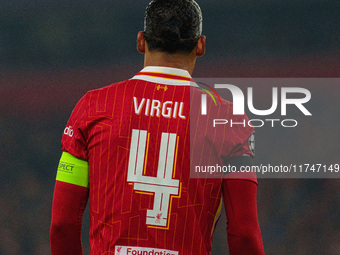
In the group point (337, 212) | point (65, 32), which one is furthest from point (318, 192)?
point (65, 32)

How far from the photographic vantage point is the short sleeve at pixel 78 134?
1.40 meters

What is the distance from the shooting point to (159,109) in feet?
4.52

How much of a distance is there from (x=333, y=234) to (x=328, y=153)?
87 centimetres

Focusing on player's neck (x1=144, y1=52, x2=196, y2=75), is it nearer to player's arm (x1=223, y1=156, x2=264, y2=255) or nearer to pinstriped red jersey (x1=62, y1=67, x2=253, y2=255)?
pinstriped red jersey (x1=62, y1=67, x2=253, y2=255)

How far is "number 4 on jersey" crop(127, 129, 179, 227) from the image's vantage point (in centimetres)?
134

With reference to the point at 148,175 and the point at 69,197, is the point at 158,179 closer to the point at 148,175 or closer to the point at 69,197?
the point at 148,175

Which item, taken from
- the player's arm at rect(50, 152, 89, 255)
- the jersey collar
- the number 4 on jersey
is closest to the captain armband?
the player's arm at rect(50, 152, 89, 255)

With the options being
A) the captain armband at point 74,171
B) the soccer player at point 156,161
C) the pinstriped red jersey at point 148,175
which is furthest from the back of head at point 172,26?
the captain armband at point 74,171

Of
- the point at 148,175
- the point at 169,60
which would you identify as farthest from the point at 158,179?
the point at 169,60

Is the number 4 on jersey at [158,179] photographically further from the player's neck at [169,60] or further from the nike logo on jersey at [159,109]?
the player's neck at [169,60]

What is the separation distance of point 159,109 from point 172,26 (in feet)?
0.70

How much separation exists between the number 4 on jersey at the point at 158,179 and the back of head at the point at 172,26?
25 cm

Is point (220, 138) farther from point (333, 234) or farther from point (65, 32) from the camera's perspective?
point (333, 234)

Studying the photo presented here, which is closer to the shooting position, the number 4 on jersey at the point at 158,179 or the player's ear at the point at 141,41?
the number 4 on jersey at the point at 158,179
